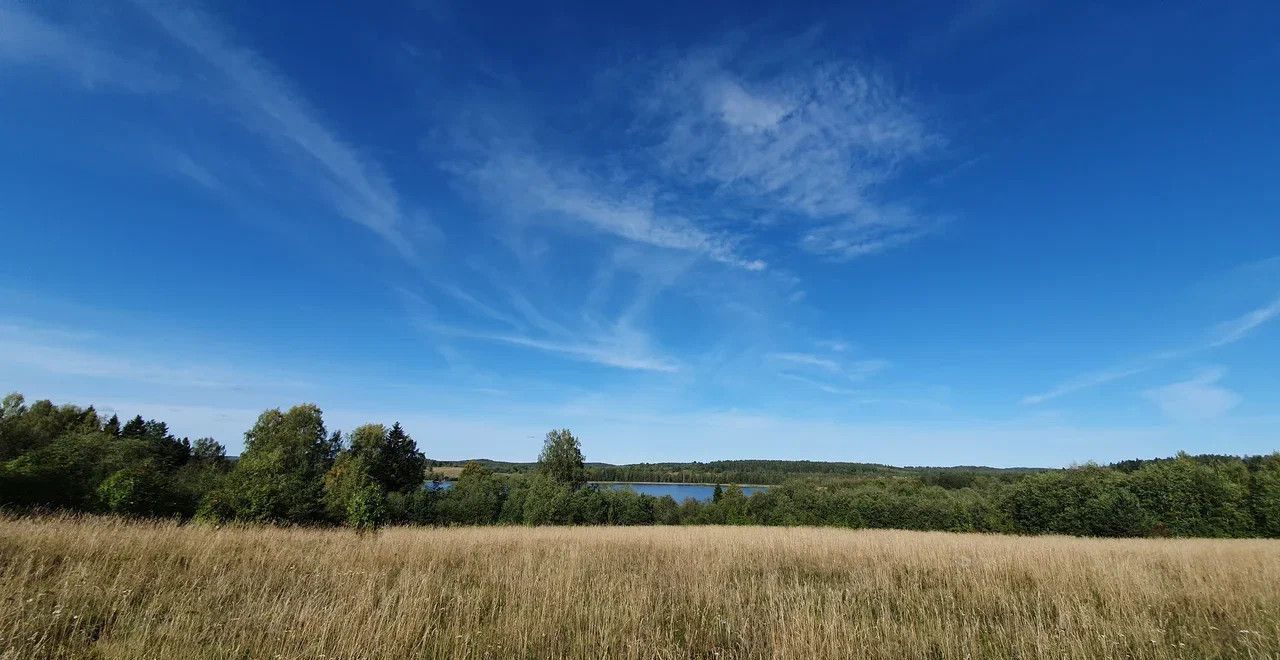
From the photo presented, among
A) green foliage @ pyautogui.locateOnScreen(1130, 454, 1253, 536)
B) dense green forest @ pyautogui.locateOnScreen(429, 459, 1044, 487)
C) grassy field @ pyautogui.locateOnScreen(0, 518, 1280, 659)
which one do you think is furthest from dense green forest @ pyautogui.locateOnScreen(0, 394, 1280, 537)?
dense green forest @ pyautogui.locateOnScreen(429, 459, 1044, 487)

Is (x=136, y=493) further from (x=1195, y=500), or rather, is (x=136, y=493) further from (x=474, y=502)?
(x=1195, y=500)

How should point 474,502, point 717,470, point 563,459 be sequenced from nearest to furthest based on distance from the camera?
1. point 474,502
2. point 563,459
3. point 717,470

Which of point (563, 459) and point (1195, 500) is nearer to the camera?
point (1195, 500)

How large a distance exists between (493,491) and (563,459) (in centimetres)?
1103

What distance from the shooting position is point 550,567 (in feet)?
27.2

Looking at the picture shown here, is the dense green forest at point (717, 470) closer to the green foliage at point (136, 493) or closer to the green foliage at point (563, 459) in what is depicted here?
the green foliage at point (563, 459)

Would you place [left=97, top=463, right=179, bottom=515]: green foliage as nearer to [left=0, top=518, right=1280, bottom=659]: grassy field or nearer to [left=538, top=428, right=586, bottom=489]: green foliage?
[left=0, top=518, right=1280, bottom=659]: grassy field

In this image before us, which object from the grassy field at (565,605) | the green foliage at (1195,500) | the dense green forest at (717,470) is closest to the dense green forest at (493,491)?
the green foliage at (1195,500)

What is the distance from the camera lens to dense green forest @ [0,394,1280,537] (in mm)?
26156

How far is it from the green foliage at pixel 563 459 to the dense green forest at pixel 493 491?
0.38 ft

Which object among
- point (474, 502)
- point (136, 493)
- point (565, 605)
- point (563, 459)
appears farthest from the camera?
point (563, 459)

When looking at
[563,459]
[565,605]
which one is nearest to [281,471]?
[563,459]

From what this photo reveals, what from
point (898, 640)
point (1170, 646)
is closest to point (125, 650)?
point (898, 640)

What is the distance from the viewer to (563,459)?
5406 cm
